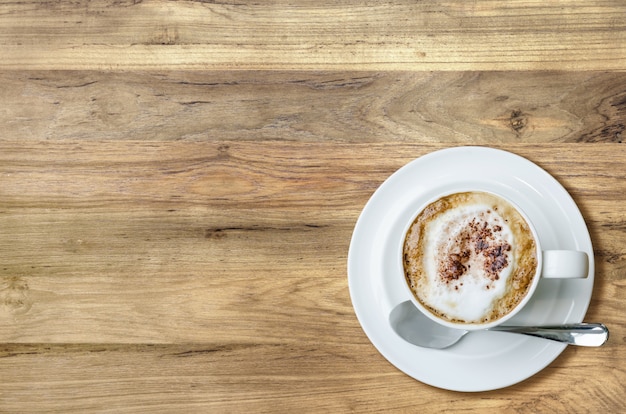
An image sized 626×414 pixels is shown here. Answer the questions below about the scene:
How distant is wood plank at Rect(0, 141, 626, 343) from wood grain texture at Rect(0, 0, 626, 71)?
140mm

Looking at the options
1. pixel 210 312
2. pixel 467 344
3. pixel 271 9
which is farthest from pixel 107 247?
pixel 467 344

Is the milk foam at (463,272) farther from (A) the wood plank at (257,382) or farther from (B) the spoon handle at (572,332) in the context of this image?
(A) the wood plank at (257,382)

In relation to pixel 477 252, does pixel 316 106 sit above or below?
above

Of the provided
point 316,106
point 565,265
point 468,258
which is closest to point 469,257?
point 468,258

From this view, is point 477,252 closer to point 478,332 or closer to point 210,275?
point 478,332

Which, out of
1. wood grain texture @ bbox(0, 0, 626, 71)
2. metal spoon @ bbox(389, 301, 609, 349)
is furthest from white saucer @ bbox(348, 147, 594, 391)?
wood grain texture @ bbox(0, 0, 626, 71)

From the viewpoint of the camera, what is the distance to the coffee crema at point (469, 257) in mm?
883

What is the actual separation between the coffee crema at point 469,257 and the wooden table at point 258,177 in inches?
6.4

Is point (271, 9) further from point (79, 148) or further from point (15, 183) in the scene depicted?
point (15, 183)

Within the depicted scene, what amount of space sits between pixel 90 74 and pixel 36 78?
9cm

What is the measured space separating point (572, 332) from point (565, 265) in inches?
5.0

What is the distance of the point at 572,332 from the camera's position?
3.00 feet

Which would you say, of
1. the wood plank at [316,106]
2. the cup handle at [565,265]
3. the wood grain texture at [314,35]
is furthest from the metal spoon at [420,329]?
the wood grain texture at [314,35]

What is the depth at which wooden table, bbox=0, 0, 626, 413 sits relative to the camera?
102 cm
